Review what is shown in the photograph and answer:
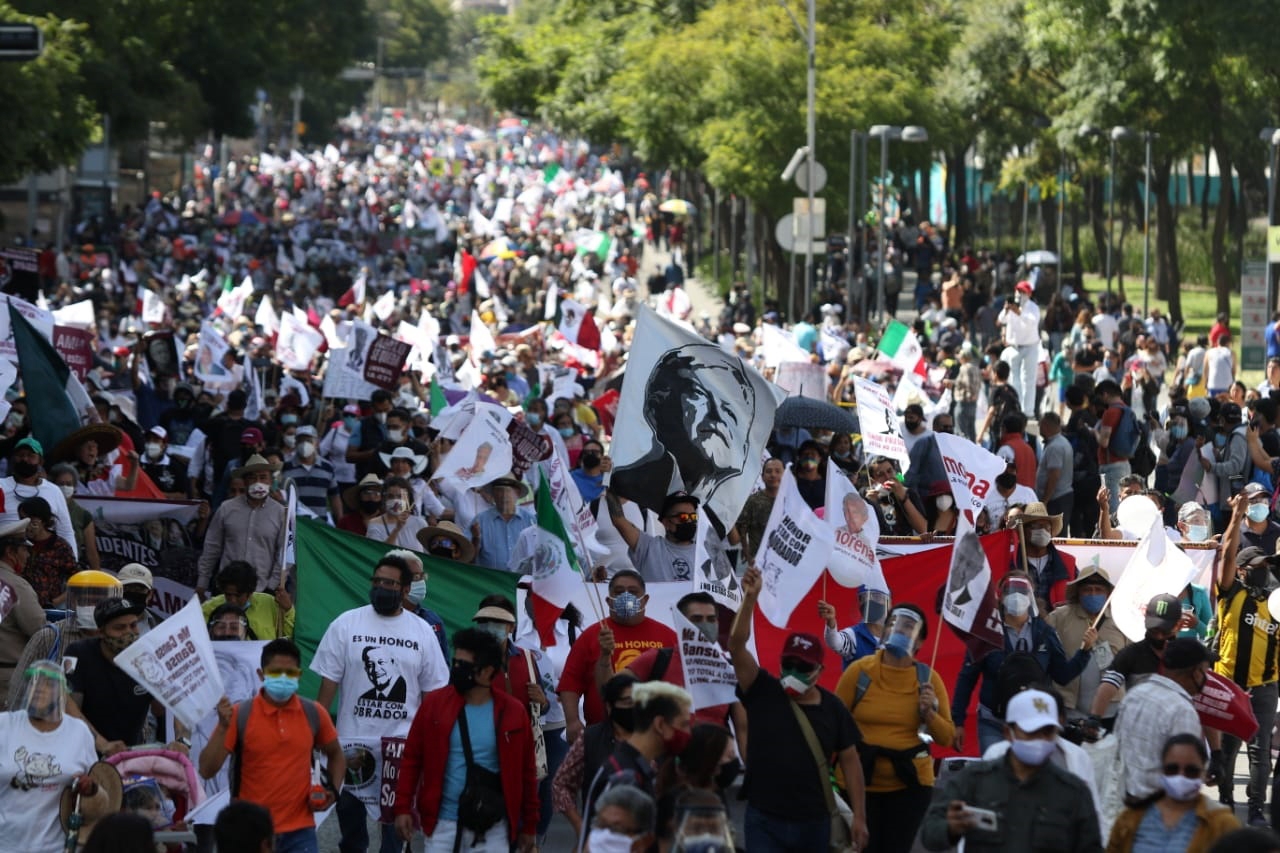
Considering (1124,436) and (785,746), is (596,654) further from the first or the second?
(1124,436)

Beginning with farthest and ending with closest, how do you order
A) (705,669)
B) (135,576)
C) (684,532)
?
(684,532)
(135,576)
(705,669)

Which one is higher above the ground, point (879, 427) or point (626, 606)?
point (626, 606)

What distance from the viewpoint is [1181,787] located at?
750 cm

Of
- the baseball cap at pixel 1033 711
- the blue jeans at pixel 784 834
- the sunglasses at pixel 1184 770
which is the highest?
the baseball cap at pixel 1033 711

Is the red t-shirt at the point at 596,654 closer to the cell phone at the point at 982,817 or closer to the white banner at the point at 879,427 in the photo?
the cell phone at the point at 982,817

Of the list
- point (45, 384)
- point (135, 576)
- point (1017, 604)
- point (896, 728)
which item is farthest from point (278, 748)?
point (45, 384)

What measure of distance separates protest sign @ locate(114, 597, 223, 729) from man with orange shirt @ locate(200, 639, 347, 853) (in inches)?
3.7

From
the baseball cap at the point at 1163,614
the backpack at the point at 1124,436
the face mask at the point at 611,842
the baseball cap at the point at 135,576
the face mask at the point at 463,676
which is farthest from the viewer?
the backpack at the point at 1124,436

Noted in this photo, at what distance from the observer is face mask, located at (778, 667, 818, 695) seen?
873 centimetres

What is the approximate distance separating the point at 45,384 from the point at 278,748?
8.13 meters

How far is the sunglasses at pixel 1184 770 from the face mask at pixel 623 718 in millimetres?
1772

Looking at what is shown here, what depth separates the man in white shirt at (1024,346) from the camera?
90.0ft

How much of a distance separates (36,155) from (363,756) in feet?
105

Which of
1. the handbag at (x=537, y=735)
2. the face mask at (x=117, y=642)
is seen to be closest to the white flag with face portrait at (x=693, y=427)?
the handbag at (x=537, y=735)
